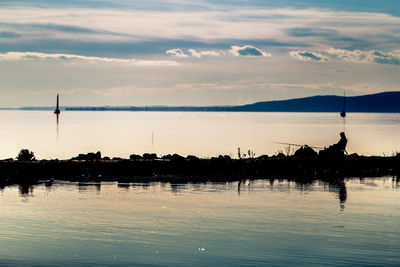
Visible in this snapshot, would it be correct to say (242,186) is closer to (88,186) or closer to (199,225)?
(88,186)

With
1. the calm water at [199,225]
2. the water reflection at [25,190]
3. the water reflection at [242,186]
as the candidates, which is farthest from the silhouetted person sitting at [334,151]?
the water reflection at [25,190]

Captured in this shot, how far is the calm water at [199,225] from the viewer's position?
629 inches

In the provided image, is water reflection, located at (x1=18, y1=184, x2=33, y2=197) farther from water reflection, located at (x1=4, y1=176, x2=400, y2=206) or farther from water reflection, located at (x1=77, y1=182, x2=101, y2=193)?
water reflection, located at (x1=77, y1=182, x2=101, y2=193)

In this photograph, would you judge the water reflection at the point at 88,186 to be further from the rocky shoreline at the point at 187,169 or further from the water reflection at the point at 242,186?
the rocky shoreline at the point at 187,169

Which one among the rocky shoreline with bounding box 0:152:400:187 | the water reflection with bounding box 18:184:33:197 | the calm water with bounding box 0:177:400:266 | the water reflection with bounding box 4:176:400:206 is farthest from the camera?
the rocky shoreline with bounding box 0:152:400:187

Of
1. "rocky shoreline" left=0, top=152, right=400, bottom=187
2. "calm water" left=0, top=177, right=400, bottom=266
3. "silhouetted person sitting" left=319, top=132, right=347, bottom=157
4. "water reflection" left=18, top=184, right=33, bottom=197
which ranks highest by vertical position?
"silhouetted person sitting" left=319, top=132, right=347, bottom=157

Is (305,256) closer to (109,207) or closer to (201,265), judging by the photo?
(201,265)

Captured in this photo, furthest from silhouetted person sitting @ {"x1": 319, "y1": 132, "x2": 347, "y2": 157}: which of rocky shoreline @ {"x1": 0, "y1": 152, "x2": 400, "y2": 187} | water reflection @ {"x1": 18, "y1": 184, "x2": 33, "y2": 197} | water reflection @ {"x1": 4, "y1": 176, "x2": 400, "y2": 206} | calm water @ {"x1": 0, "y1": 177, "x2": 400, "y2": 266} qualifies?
water reflection @ {"x1": 18, "y1": 184, "x2": 33, "y2": 197}

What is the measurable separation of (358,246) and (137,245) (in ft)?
19.7

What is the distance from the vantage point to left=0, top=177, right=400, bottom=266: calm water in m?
16.0

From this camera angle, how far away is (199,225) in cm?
1992

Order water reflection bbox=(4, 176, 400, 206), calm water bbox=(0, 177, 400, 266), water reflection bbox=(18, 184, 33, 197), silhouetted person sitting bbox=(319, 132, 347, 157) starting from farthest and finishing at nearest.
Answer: silhouetted person sitting bbox=(319, 132, 347, 157)
water reflection bbox=(4, 176, 400, 206)
water reflection bbox=(18, 184, 33, 197)
calm water bbox=(0, 177, 400, 266)

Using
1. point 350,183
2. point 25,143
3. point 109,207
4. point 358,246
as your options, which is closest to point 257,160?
point 350,183

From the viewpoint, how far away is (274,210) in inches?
893
